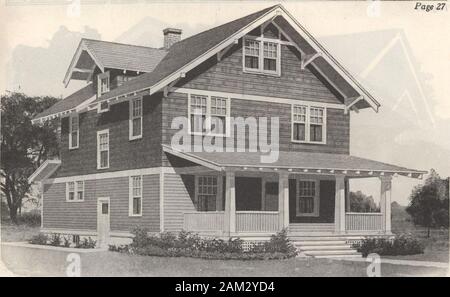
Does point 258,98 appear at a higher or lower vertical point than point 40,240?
higher

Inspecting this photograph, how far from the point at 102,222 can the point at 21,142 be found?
47.4 feet

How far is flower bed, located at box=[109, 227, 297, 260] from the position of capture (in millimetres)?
23641

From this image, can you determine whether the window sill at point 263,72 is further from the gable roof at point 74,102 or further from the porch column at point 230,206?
the gable roof at point 74,102

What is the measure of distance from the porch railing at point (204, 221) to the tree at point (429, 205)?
7869 mm

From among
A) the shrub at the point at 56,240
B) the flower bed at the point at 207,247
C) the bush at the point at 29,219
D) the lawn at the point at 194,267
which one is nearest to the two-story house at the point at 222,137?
the flower bed at the point at 207,247

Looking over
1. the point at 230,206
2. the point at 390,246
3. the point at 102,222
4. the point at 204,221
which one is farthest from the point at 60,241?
the point at 390,246

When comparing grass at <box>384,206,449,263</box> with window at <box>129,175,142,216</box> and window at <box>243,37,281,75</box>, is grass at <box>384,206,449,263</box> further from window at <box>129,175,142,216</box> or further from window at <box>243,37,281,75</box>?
window at <box>129,175,142,216</box>

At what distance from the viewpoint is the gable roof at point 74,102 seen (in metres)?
31.0

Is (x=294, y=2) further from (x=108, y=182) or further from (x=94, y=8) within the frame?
(x=108, y=182)

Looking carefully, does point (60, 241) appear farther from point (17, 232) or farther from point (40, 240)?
point (17, 232)

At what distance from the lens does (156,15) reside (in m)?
22.8

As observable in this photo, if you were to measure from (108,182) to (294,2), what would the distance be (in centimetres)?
1038

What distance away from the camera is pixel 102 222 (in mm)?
29562

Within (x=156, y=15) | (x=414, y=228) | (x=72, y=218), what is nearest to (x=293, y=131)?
(x=414, y=228)
